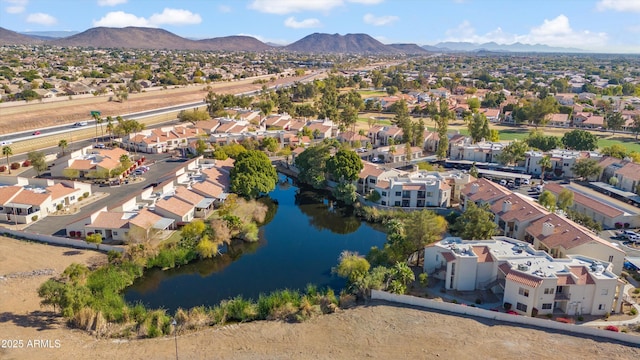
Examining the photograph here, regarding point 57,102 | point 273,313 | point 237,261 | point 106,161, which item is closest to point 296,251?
point 237,261

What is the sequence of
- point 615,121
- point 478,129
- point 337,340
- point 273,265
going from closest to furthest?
point 337,340, point 273,265, point 478,129, point 615,121

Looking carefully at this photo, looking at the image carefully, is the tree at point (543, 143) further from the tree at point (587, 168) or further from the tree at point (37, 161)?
the tree at point (37, 161)

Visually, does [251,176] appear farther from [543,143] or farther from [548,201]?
[543,143]

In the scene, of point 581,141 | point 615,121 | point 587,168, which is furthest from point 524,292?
point 615,121

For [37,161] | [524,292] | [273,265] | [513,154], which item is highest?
[37,161]

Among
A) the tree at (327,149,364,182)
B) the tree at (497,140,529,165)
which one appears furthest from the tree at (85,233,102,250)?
the tree at (497,140,529,165)

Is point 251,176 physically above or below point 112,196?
above

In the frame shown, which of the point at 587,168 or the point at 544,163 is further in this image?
the point at 587,168
